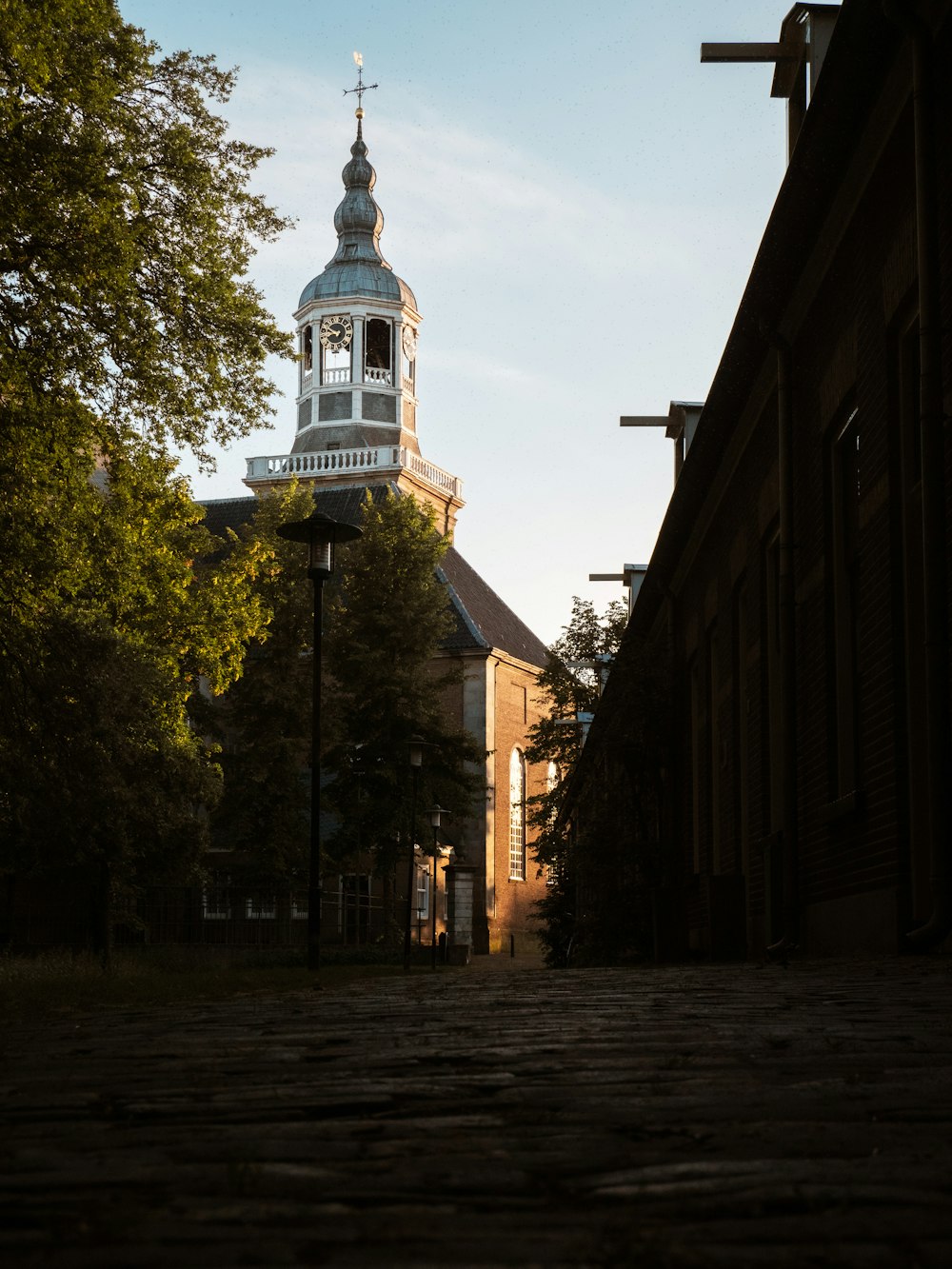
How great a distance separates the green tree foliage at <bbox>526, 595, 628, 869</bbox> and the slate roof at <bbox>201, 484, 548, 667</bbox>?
65.4 feet

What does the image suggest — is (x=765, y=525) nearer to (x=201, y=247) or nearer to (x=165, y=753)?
(x=201, y=247)

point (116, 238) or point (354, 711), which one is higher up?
point (116, 238)

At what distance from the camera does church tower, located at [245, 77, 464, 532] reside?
60906 mm

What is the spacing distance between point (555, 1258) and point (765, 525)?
41.9 ft

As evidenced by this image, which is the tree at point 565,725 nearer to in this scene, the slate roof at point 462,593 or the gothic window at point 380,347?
the slate roof at point 462,593

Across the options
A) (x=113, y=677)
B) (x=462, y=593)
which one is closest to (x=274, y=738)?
(x=462, y=593)

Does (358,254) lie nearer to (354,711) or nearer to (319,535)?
(354,711)

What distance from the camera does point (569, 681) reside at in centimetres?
3062

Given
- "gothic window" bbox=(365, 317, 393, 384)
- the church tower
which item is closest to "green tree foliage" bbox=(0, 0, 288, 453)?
the church tower

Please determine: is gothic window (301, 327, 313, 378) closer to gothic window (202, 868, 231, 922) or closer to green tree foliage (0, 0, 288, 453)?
gothic window (202, 868, 231, 922)

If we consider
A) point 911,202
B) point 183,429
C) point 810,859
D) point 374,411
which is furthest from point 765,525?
point 374,411

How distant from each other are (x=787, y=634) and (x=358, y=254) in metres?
56.4

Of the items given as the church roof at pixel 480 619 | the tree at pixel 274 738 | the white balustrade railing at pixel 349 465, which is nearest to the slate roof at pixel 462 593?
the church roof at pixel 480 619

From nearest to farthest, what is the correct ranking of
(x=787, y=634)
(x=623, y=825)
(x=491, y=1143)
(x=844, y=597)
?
(x=491, y=1143), (x=844, y=597), (x=787, y=634), (x=623, y=825)
